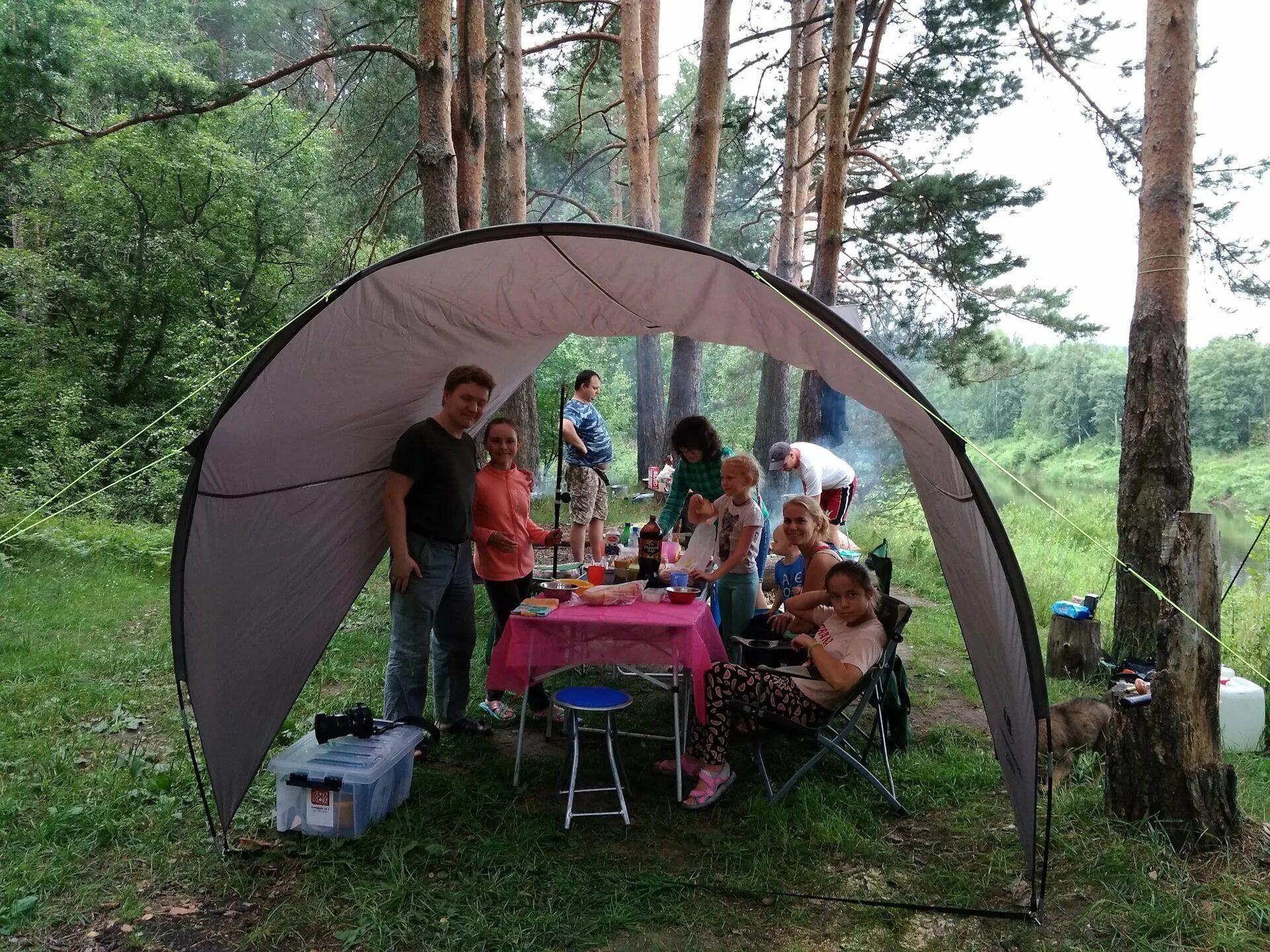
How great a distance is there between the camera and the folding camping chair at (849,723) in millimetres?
3223

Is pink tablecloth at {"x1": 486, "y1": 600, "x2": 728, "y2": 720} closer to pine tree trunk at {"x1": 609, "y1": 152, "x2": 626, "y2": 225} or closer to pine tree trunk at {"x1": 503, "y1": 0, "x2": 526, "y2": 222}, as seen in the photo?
pine tree trunk at {"x1": 503, "y1": 0, "x2": 526, "y2": 222}

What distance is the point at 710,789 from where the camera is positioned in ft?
10.9

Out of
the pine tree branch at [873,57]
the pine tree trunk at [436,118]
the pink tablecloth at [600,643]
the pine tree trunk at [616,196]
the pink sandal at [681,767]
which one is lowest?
the pink sandal at [681,767]

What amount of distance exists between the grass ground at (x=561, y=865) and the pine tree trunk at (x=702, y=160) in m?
5.74

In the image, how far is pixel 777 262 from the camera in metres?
13.8

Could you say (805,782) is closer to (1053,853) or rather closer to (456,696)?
(1053,853)

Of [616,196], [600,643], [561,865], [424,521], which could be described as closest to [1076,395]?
[616,196]

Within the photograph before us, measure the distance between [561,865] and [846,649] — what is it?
1330 mm

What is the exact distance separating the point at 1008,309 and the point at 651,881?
11113 millimetres

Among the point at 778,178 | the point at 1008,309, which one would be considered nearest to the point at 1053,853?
the point at 1008,309

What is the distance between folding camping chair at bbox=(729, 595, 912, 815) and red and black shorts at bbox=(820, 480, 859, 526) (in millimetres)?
2568

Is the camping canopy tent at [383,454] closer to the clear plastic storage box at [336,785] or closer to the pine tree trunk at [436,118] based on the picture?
the clear plastic storage box at [336,785]

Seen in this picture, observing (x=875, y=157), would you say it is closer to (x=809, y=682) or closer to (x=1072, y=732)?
(x=1072, y=732)

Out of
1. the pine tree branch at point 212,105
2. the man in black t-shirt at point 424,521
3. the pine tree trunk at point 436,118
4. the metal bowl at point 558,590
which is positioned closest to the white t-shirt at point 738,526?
the metal bowl at point 558,590
